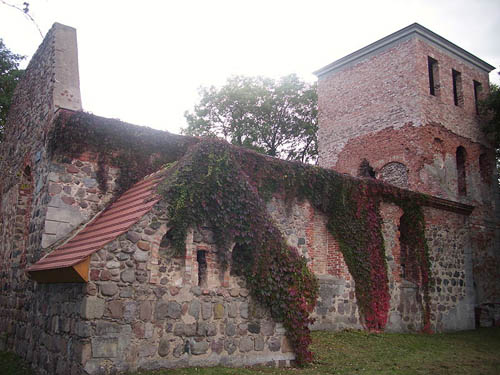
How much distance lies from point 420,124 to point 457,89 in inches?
165

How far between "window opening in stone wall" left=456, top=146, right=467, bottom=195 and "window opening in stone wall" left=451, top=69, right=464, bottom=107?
2244 mm

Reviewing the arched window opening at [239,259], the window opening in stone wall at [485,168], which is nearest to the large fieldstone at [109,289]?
the arched window opening at [239,259]

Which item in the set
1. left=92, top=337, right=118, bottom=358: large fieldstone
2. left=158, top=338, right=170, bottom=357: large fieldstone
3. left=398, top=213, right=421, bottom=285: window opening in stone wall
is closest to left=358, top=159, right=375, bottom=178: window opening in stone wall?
left=398, top=213, right=421, bottom=285: window opening in stone wall

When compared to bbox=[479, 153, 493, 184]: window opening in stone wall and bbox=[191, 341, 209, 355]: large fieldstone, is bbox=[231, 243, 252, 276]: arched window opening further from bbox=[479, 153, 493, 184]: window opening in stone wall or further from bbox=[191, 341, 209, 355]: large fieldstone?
Answer: bbox=[479, 153, 493, 184]: window opening in stone wall

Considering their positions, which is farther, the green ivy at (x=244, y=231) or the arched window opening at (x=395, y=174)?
the arched window opening at (x=395, y=174)

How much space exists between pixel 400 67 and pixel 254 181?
11642 millimetres

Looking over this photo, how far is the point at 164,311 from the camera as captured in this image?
721 centimetres

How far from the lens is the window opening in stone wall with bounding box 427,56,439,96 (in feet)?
68.1

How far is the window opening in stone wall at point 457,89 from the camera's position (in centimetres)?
2148

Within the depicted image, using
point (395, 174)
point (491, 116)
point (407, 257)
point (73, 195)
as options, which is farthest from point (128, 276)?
point (491, 116)

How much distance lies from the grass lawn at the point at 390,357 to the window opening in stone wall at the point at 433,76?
11.1 metres

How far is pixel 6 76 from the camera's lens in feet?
68.8

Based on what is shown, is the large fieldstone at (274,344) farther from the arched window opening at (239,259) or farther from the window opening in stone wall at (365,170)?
the window opening in stone wall at (365,170)

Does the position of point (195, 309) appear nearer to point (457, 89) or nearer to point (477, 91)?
point (457, 89)
